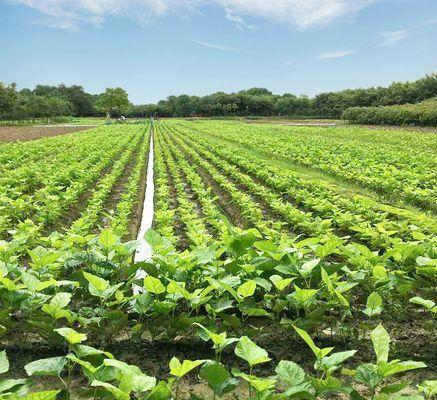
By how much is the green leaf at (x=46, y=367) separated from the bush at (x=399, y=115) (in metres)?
48.4

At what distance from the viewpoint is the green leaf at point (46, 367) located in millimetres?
2053

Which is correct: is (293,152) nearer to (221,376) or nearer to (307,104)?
(221,376)

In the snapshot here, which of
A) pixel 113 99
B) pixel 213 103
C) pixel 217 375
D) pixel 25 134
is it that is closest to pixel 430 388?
pixel 217 375

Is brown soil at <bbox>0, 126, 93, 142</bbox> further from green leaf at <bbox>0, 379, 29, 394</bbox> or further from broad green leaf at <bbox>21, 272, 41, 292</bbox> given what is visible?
green leaf at <bbox>0, 379, 29, 394</bbox>

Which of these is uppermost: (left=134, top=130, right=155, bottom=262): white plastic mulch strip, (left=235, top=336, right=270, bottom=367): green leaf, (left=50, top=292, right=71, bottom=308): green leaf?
(left=50, top=292, right=71, bottom=308): green leaf

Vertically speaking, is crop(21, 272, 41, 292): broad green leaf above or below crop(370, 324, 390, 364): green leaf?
above

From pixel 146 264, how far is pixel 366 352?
1818mm

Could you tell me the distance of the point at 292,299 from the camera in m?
3.04

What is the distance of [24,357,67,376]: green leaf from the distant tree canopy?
7126 cm

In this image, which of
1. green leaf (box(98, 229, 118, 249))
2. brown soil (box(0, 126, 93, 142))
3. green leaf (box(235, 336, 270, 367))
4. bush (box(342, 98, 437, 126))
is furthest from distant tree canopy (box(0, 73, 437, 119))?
green leaf (box(235, 336, 270, 367))

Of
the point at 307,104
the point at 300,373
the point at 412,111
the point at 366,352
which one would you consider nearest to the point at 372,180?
the point at 366,352

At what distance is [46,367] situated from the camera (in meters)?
2.11

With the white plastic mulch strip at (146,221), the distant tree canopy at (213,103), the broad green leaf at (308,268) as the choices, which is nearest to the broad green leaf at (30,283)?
the broad green leaf at (308,268)

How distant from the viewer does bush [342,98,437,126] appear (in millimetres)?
44438
